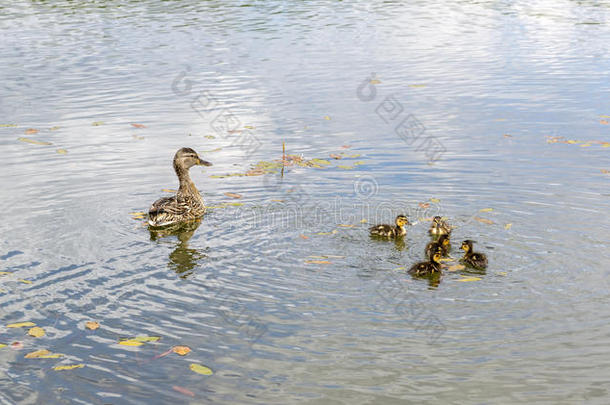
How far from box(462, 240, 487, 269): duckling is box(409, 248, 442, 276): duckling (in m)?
0.36

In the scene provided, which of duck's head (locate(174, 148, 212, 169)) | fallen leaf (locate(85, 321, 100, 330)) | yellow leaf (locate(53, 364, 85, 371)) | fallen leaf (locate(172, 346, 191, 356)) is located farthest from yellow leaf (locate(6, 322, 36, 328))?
duck's head (locate(174, 148, 212, 169))

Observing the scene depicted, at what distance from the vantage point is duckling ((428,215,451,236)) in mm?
8984

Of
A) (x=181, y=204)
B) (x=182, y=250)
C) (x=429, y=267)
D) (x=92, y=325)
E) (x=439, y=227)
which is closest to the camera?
(x=92, y=325)

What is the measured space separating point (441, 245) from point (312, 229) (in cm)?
177

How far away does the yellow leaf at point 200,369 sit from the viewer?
6262 mm

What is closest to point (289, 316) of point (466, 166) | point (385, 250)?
point (385, 250)

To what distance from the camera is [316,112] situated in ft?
52.0

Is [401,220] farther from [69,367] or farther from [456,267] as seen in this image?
[69,367]

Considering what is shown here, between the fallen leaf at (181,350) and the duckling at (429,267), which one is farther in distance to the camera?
the duckling at (429,267)

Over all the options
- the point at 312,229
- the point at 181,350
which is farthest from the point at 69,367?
the point at 312,229

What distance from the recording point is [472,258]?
27.5ft

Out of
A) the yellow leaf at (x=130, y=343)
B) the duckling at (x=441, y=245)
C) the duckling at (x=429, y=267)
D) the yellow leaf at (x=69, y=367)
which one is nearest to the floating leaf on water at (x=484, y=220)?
the duckling at (x=441, y=245)

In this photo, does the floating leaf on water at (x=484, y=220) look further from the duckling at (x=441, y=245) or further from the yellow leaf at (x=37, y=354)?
the yellow leaf at (x=37, y=354)

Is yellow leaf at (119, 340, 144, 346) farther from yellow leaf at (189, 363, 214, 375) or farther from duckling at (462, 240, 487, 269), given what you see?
duckling at (462, 240, 487, 269)
